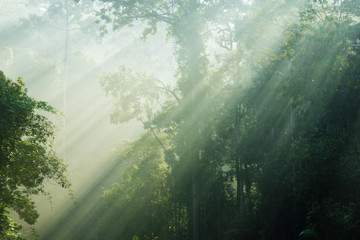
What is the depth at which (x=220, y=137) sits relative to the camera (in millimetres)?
16625

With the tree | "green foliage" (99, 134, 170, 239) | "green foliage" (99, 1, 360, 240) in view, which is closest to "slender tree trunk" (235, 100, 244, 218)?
"green foliage" (99, 1, 360, 240)

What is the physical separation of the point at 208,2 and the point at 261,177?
1022 cm

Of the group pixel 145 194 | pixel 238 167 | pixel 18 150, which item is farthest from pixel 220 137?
pixel 18 150

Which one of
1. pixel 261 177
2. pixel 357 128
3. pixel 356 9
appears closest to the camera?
pixel 357 128

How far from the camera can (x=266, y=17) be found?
16344 millimetres

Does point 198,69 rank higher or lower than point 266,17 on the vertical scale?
lower

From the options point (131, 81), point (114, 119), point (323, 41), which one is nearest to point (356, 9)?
point (323, 41)

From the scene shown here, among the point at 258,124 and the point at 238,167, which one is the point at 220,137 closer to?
the point at 238,167

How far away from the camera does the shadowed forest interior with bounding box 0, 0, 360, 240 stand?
8.59 m

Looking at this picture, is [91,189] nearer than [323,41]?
No

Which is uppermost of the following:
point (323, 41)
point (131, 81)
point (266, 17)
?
point (266, 17)

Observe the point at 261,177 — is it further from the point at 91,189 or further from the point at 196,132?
the point at 91,189

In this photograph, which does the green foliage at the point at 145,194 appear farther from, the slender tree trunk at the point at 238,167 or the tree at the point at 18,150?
the tree at the point at 18,150

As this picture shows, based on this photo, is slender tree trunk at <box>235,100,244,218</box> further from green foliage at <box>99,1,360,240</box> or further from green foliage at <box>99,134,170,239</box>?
green foliage at <box>99,134,170,239</box>
